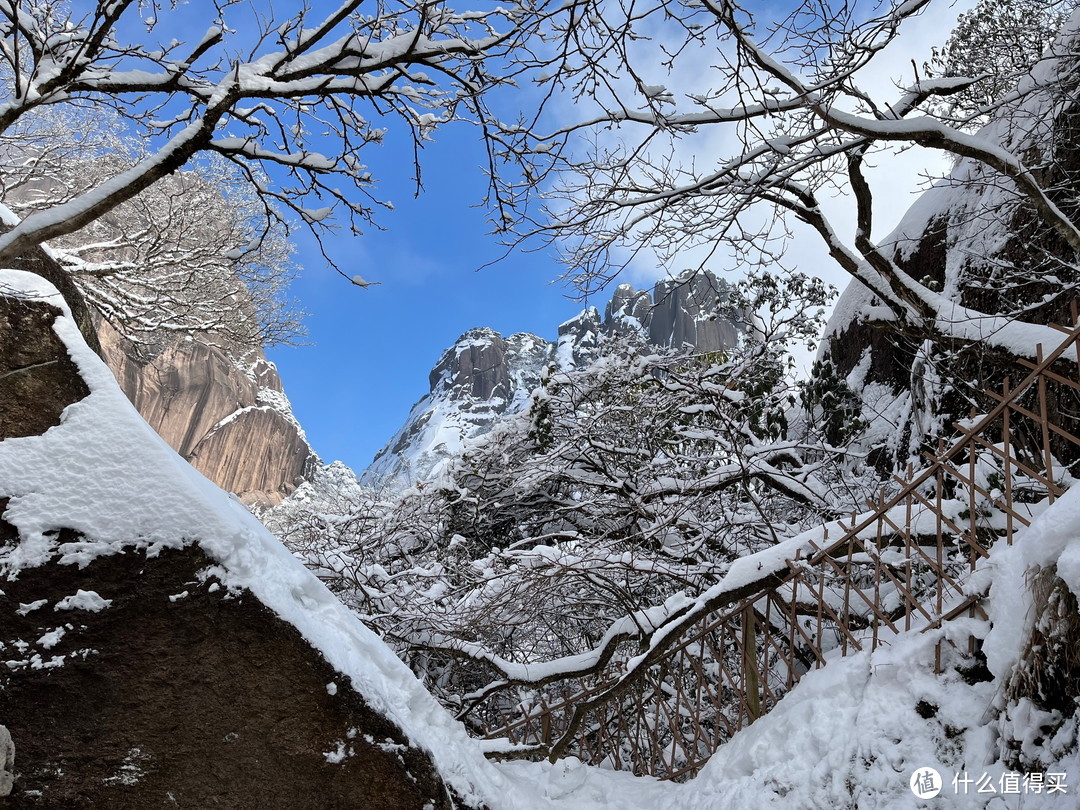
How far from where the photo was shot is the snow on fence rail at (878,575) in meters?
2.84

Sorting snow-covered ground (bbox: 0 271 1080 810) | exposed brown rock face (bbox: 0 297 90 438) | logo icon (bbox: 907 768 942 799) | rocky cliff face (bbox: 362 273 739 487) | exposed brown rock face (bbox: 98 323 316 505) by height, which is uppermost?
rocky cliff face (bbox: 362 273 739 487)

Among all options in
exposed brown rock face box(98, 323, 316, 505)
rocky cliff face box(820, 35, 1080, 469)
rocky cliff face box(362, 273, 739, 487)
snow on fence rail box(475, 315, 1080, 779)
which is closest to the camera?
snow on fence rail box(475, 315, 1080, 779)

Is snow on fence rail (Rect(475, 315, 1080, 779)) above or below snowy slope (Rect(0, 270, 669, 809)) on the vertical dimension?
below

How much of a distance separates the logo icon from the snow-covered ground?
0.02 meters

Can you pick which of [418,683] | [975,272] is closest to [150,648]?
[418,683]

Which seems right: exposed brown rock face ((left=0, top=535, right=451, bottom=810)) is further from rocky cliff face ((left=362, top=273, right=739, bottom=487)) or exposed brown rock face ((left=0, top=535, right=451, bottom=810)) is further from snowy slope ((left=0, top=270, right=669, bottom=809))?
rocky cliff face ((left=362, top=273, right=739, bottom=487))

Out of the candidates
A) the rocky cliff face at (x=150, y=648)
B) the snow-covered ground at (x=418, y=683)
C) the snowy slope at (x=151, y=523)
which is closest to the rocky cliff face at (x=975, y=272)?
the snow-covered ground at (x=418, y=683)

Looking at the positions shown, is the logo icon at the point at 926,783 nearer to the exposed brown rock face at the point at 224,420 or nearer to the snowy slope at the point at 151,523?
the snowy slope at the point at 151,523

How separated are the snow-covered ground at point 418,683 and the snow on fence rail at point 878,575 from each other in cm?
25

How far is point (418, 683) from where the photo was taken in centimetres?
318

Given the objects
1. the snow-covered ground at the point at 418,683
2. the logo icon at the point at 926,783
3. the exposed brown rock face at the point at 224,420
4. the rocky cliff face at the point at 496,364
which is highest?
the rocky cliff face at the point at 496,364

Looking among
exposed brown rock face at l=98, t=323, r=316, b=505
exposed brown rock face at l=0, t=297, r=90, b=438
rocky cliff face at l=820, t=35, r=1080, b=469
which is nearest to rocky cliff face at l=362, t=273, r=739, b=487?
exposed brown rock face at l=98, t=323, r=316, b=505

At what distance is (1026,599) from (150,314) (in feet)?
43.1

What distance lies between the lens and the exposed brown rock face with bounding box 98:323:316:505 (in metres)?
23.3
